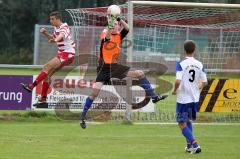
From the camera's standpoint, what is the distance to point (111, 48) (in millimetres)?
16859

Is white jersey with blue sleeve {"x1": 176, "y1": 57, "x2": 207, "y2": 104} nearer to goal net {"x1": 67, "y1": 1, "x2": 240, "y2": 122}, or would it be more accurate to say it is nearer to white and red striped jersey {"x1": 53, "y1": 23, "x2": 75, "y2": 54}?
white and red striped jersey {"x1": 53, "y1": 23, "x2": 75, "y2": 54}

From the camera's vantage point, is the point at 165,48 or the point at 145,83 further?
the point at 165,48

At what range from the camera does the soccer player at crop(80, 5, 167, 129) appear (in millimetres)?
16078

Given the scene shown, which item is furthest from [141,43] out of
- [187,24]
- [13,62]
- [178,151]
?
[13,62]

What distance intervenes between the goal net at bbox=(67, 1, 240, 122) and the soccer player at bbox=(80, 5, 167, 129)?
1.28 m

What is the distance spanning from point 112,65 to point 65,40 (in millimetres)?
1372

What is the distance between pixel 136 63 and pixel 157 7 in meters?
1.48

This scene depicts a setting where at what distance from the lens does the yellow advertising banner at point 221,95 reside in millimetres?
18859

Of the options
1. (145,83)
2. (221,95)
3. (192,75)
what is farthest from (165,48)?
(192,75)

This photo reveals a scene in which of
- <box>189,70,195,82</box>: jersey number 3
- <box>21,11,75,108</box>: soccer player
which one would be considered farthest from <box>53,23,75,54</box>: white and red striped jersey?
<box>189,70,195,82</box>: jersey number 3

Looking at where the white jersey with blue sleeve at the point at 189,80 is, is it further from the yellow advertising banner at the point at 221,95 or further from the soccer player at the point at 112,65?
the yellow advertising banner at the point at 221,95

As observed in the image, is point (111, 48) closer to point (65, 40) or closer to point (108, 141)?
point (65, 40)

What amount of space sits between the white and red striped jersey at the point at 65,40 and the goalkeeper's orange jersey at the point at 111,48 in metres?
0.84

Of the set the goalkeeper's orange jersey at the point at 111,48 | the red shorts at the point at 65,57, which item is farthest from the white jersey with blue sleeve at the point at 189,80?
the red shorts at the point at 65,57
